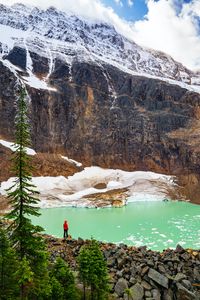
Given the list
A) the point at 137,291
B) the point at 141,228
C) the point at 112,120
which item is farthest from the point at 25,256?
the point at 112,120

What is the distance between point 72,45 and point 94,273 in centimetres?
12912

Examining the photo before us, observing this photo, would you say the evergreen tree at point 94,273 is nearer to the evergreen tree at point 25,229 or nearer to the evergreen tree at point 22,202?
the evergreen tree at point 25,229

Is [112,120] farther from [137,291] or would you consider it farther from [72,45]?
[137,291]

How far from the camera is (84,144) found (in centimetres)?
10275

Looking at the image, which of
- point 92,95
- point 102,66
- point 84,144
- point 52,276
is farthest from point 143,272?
point 102,66

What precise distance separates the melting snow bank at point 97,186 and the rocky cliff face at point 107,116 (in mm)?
6620

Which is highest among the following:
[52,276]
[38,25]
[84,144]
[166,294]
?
[38,25]

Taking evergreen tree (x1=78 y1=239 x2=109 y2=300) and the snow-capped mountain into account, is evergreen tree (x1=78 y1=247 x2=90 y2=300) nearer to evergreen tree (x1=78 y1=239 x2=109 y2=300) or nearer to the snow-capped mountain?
evergreen tree (x1=78 y1=239 x2=109 y2=300)

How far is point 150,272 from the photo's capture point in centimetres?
1716

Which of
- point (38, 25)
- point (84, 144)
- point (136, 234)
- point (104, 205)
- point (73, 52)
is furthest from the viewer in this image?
point (38, 25)

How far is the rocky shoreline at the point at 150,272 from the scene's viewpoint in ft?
53.9

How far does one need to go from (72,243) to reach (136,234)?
692 inches

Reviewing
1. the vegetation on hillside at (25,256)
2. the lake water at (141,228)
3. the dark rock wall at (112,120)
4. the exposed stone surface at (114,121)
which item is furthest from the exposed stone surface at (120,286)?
the dark rock wall at (112,120)

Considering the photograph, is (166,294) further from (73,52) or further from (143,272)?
(73,52)
